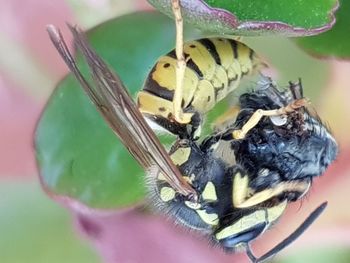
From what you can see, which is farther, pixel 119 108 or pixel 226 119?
pixel 226 119

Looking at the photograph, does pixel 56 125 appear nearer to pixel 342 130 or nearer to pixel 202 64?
pixel 202 64

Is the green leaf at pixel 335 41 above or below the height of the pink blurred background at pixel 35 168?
above

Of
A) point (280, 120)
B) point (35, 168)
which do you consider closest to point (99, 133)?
point (35, 168)

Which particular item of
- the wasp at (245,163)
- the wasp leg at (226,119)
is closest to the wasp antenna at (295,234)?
the wasp at (245,163)

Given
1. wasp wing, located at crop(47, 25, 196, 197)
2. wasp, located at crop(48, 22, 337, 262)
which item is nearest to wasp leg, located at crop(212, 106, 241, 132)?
wasp, located at crop(48, 22, 337, 262)

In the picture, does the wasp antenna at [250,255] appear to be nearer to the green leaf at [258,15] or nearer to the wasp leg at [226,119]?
the wasp leg at [226,119]

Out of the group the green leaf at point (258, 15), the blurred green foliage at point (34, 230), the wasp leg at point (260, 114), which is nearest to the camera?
the green leaf at point (258, 15)

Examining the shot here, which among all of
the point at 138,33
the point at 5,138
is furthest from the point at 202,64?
the point at 5,138

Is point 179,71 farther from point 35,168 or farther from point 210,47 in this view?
point 35,168
